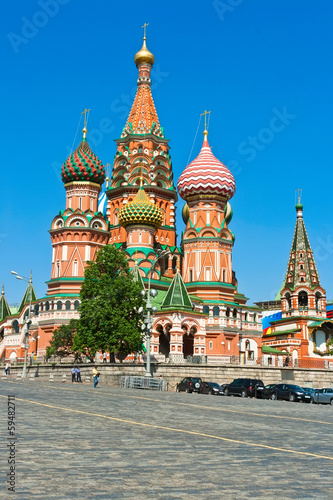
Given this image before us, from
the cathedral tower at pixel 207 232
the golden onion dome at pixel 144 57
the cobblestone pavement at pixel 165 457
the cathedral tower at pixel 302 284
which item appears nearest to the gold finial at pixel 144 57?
the golden onion dome at pixel 144 57

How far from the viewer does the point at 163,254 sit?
2368 inches

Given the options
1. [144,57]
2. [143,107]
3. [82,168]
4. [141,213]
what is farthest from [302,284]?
[144,57]

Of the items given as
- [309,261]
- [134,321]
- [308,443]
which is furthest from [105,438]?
[309,261]

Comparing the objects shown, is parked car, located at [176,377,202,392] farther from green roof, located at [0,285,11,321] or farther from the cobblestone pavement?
green roof, located at [0,285,11,321]

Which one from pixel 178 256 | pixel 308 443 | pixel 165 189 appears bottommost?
pixel 308 443

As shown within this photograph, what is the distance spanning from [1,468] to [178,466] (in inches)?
89.1

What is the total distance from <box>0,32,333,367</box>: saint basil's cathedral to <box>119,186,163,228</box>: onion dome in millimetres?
92

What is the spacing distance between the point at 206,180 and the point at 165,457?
52.7 m

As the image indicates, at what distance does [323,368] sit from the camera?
4516 centimetres

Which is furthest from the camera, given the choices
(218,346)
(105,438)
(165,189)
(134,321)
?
(165,189)

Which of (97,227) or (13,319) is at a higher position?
(97,227)

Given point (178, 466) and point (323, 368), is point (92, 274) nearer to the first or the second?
point (323, 368)

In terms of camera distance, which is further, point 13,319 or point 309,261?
point 309,261

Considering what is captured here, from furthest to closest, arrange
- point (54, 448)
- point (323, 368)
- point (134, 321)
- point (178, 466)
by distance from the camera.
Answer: point (323, 368)
point (134, 321)
point (54, 448)
point (178, 466)
